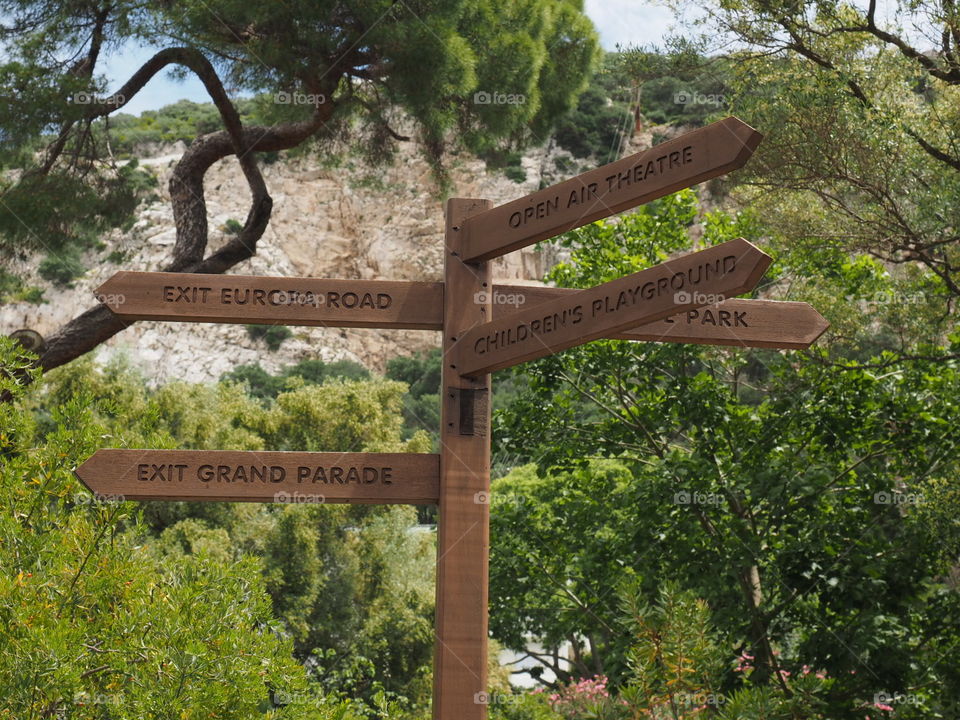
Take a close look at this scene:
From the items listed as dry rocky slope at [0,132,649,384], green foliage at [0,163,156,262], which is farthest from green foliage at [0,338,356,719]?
dry rocky slope at [0,132,649,384]

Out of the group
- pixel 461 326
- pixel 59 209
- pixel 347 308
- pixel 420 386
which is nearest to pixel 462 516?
pixel 461 326

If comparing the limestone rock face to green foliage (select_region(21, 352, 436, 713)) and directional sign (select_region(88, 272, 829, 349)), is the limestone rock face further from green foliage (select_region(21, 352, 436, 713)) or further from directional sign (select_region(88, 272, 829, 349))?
directional sign (select_region(88, 272, 829, 349))

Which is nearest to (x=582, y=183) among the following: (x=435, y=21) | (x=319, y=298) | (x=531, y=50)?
(x=319, y=298)

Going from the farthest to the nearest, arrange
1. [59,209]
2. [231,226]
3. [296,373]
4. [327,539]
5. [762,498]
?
[231,226] < [296,373] < [327,539] < [59,209] < [762,498]

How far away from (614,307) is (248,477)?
105 cm

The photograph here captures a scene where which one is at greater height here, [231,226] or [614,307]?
[231,226]

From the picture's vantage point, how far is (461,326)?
2855 mm

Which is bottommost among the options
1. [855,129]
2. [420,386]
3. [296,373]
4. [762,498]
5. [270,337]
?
[762,498]

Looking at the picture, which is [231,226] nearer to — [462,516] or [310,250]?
[310,250]

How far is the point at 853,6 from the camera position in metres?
6.43

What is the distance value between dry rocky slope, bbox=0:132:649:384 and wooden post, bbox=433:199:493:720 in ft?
109

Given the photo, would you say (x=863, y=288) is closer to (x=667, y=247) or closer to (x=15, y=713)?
(x=667, y=247)

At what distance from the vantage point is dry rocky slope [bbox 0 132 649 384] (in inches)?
1492

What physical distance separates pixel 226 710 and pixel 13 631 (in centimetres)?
52
